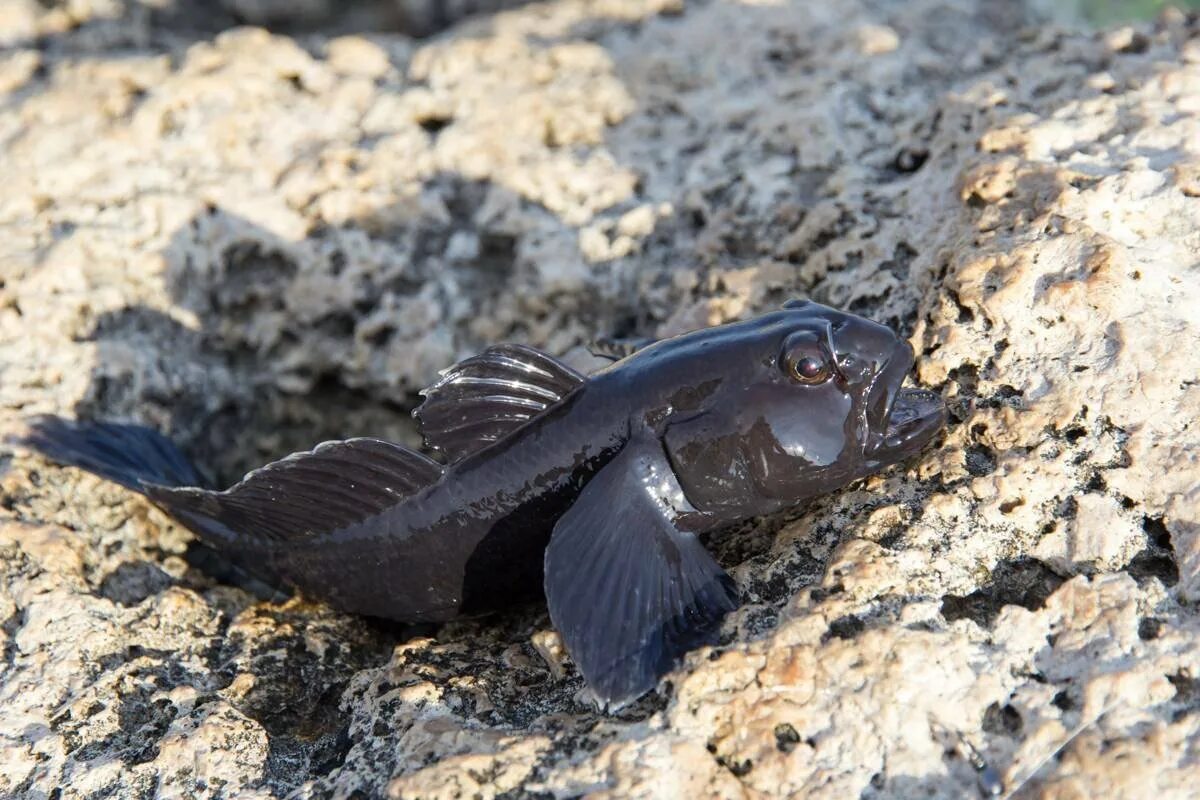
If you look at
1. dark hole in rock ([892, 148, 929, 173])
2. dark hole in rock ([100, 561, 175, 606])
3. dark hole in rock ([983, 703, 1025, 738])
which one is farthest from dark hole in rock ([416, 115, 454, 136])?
dark hole in rock ([983, 703, 1025, 738])

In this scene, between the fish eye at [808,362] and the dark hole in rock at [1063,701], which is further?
the fish eye at [808,362]

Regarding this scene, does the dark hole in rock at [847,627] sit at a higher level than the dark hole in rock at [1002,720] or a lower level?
higher

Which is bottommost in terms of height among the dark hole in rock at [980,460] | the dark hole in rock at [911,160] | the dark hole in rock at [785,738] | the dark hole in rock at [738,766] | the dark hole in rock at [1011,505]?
the dark hole in rock at [738,766]

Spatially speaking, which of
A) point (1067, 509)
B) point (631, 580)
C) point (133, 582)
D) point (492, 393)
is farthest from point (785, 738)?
point (133, 582)

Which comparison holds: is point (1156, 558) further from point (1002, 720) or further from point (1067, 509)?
point (1002, 720)

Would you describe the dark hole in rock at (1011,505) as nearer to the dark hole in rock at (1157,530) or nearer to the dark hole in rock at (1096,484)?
the dark hole in rock at (1096,484)

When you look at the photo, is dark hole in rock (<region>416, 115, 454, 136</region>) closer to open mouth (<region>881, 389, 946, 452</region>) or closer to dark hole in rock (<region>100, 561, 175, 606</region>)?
dark hole in rock (<region>100, 561, 175, 606</region>)

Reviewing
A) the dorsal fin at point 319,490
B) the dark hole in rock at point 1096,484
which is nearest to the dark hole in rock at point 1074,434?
the dark hole in rock at point 1096,484

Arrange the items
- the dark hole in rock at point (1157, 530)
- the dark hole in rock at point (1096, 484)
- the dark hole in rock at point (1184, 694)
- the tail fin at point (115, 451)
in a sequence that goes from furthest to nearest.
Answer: the tail fin at point (115, 451) → the dark hole in rock at point (1096, 484) → the dark hole in rock at point (1157, 530) → the dark hole in rock at point (1184, 694)
